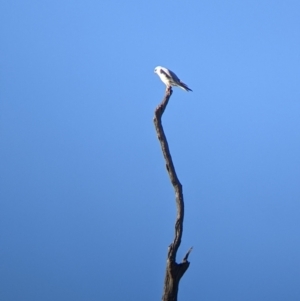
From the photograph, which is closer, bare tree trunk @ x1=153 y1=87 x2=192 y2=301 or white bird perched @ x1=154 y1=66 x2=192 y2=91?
bare tree trunk @ x1=153 y1=87 x2=192 y2=301

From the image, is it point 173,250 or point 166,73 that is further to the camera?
point 166,73

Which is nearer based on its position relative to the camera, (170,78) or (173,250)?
(173,250)

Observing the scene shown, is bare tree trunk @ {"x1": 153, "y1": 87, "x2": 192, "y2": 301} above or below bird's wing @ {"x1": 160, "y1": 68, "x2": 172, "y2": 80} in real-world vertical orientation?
below

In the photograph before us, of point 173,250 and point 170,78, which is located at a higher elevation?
point 170,78

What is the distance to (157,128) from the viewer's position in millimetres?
2227

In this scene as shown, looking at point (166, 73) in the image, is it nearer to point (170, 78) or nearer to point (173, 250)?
point (170, 78)

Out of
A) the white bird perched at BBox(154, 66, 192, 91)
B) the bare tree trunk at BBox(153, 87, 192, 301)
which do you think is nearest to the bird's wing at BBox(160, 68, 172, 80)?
the white bird perched at BBox(154, 66, 192, 91)

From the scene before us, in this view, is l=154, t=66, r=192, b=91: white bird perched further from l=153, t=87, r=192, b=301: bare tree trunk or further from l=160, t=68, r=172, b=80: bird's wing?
l=153, t=87, r=192, b=301: bare tree trunk

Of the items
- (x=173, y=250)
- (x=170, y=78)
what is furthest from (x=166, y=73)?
(x=173, y=250)

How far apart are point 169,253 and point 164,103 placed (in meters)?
0.72

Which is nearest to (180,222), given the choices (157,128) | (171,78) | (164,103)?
(157,128)

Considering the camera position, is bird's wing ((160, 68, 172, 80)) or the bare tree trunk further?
bird's wing ((160, 68, 172, 80))

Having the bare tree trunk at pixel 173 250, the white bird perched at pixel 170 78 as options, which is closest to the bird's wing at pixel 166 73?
the white bird perched at pixel 170 78

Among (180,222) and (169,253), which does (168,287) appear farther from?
(180,222)
